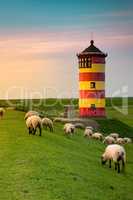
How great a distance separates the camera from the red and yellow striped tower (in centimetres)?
6019

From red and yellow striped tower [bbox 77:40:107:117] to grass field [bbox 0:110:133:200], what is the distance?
3445cm

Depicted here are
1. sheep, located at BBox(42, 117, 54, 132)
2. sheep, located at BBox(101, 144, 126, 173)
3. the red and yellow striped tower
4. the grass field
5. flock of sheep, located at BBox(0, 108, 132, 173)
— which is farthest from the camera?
the red and yellow striped tower

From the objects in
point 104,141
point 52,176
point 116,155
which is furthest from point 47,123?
point 52,176

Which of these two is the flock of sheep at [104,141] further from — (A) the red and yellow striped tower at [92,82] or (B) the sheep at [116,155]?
(A) the red and yellow striped tower at [92,82]

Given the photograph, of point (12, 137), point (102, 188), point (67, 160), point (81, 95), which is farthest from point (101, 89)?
point (102, 188)

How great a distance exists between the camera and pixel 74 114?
6159 cm

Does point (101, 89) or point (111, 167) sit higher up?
point (101, 89)

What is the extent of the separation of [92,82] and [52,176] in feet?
140

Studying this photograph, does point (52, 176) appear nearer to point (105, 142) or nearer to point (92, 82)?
point (105, 142)

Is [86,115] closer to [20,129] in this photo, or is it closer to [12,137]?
[20,129]

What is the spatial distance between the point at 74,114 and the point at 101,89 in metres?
3.77

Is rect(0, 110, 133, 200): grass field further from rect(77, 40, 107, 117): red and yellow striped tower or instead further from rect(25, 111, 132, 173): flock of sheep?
rect(77, 40, 107, 117): red and yellow striped tower

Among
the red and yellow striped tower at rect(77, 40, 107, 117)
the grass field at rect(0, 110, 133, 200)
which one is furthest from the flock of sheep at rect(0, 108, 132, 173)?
the red and yellow striped tower at rect(77, 40, 107, 117)

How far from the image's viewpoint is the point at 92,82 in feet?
197
